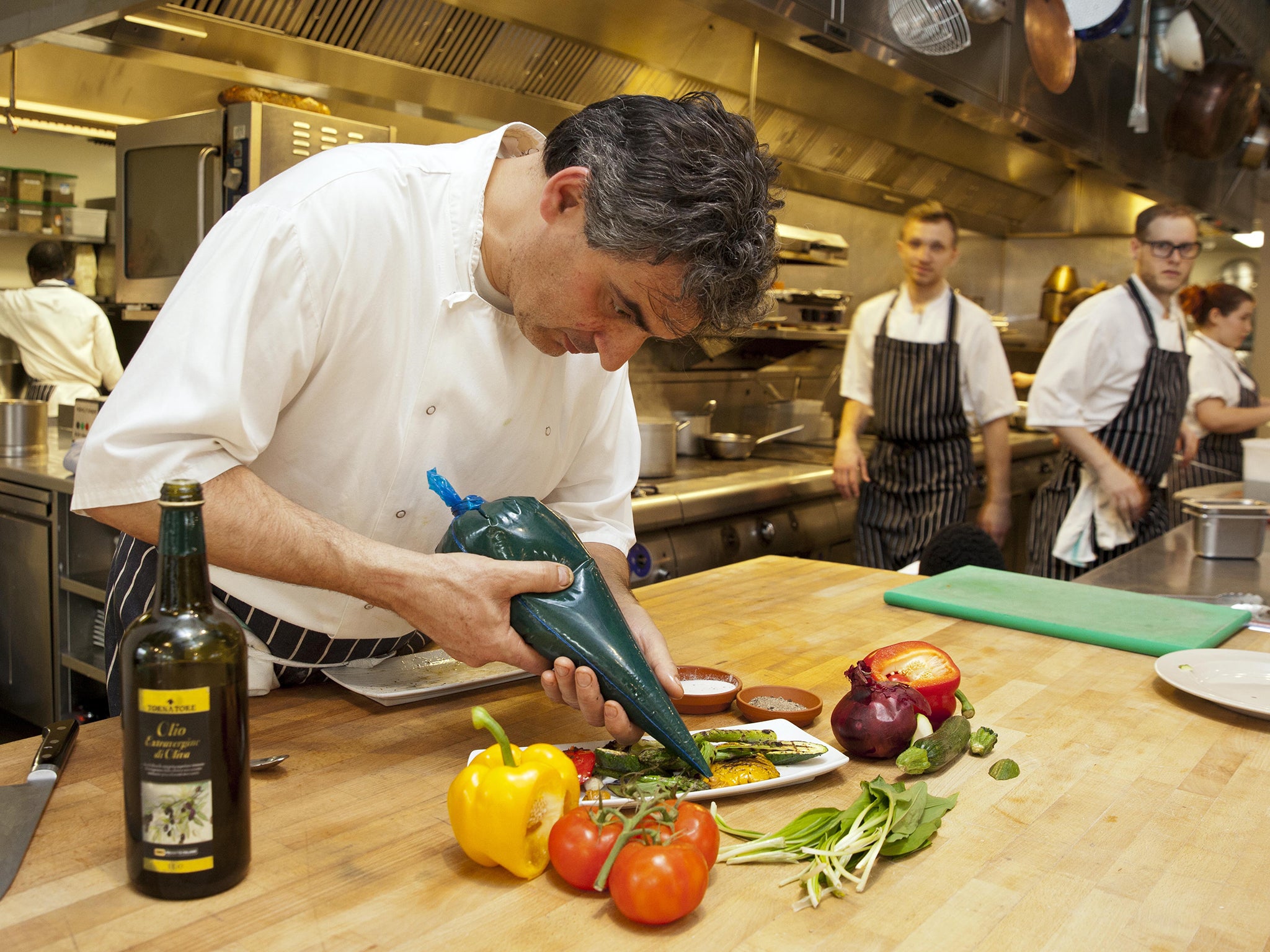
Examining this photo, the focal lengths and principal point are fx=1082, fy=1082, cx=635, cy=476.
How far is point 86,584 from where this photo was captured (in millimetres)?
3041

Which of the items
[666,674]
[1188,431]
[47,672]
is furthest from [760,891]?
[1188,431]

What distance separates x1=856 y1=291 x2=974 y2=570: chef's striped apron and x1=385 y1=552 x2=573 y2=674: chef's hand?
117 inches

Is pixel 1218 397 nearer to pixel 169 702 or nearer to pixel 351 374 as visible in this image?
pixel 351 374

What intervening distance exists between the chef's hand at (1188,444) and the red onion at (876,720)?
142 inches

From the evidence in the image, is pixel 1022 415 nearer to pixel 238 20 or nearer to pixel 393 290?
pixel 238 20

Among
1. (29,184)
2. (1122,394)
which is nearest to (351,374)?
(1122,394)

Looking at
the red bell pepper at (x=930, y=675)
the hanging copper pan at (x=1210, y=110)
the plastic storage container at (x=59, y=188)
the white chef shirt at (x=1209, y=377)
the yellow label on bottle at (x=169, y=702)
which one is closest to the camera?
the yellow label on bottle at (x=169, y=702)

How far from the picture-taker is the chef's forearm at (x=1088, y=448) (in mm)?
3451

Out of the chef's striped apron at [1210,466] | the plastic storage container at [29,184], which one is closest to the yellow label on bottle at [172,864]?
the plastic storage container at [29,184]

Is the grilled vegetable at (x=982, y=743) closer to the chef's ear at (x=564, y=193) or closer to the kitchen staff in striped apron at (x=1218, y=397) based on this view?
the chef's ear at (x=564, y=193)

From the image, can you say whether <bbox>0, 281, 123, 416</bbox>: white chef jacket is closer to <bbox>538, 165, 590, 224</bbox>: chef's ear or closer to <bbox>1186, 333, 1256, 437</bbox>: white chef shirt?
<bbox>538, 165, 590, 224</bbox>: chef's ear

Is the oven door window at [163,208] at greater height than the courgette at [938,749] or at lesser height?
greater

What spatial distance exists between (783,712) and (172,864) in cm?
73

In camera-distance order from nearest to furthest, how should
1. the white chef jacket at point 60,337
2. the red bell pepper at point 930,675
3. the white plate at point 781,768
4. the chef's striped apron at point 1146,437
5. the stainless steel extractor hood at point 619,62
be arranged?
the white plate at point 781,768, the red bell pepper at point 930,675, the stainless steel extractor hood at point 619,62, the chef's striped apron at point 1146,437, the white chef jacket at point 60,337
